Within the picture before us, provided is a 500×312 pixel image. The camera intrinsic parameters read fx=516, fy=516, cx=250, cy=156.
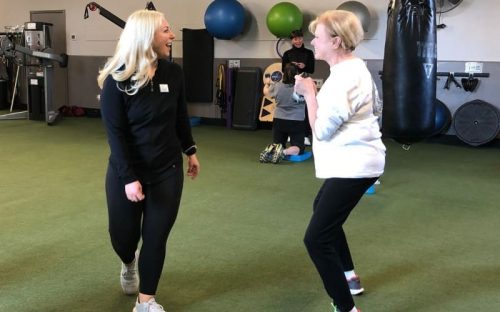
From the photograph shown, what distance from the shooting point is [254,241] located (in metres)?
3.50

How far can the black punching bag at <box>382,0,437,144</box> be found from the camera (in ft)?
13.6

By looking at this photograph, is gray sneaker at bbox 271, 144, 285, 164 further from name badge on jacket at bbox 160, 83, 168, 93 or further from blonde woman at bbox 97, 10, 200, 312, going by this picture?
name badge on jacket at bbox 160, 83, 168, 93

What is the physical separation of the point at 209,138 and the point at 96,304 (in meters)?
5.68

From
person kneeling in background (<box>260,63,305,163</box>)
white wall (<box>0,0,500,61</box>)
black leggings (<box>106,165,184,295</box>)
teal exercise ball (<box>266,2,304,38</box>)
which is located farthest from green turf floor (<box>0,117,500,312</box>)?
teal exercise ball (<box>266,2,304,38</box>)

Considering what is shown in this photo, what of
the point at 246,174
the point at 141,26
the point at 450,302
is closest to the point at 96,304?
the point at 141,26

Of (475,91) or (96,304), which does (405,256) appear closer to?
(96,304)

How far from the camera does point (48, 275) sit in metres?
2.90

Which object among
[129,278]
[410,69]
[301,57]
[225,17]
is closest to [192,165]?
[129,278]

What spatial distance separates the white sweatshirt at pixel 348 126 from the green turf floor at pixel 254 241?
33.6 inches

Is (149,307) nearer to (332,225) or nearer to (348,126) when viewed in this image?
(332,225)

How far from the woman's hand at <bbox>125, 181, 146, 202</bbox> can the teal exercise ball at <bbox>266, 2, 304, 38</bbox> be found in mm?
6595

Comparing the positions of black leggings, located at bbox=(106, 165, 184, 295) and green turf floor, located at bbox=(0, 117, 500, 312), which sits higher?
black leggings, located at bbox=(106, 165, 184, 295)

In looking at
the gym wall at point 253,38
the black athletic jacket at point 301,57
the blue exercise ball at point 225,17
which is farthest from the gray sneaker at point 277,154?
the blue exercise ball at point 225,17

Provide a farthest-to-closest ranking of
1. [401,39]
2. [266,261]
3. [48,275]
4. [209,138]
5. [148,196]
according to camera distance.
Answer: [209,138], [401,39], [266,261], [48,275], [148,196]
